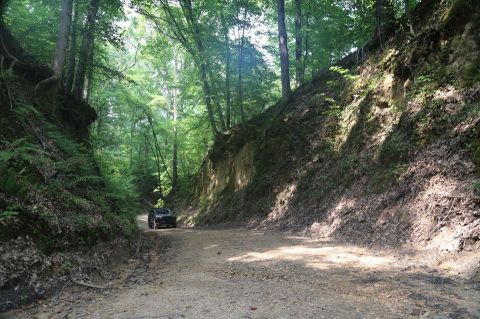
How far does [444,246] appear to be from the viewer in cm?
788

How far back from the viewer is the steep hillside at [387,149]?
9158 millimetres

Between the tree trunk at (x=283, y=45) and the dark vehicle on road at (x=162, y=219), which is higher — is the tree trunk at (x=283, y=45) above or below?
above

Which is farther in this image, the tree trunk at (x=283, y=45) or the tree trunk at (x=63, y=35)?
the tree trunk at (x=283, y=45)

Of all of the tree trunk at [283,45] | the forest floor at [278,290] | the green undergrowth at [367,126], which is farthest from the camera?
the tree trunk at [283,45]

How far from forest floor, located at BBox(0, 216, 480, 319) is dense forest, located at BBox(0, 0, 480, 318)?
2.34 feet

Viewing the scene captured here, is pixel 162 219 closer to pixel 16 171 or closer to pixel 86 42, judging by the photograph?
pixel 86 42

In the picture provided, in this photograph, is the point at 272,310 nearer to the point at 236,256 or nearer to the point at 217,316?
the point at 217,316

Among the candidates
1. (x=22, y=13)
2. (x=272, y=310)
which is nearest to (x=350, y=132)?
(x=272, y=310)

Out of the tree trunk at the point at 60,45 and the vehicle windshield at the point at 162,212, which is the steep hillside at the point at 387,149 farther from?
the tree trunk at the point at 60,45

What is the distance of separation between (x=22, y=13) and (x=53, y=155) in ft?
33.2

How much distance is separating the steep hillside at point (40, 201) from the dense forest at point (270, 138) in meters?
0.04

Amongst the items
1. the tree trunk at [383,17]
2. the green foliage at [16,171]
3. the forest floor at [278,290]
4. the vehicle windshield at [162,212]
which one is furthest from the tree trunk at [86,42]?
the tree trunk at [383,17]

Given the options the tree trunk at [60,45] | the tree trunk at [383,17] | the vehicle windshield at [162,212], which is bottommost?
the vehicle windshield at [162,212]

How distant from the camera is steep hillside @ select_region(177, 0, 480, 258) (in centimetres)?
916
